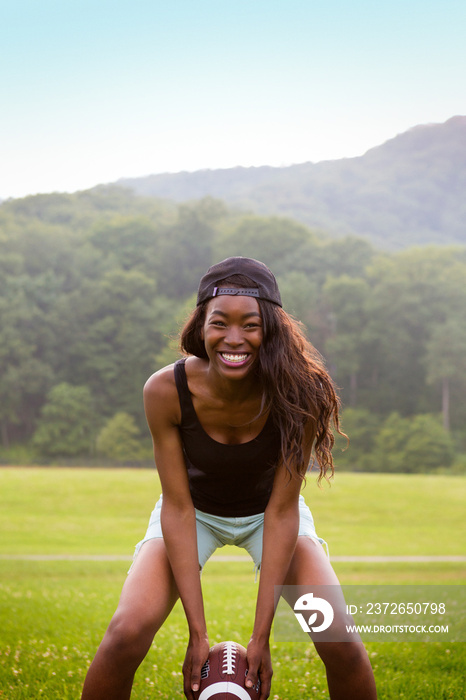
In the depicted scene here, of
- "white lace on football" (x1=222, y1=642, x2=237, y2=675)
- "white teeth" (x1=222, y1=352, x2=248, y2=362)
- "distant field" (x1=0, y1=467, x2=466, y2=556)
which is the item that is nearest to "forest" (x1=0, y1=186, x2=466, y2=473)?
"distant field" (x1=0, y1=467, x2=466, y2=556)

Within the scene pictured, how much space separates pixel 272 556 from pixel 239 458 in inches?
18.0

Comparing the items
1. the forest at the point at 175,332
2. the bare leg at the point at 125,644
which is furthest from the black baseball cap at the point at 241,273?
the forest at the point at 175,332

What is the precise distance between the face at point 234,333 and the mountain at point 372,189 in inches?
1663

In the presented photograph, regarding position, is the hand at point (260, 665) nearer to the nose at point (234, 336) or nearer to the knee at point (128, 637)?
the knee at point (128, 637)

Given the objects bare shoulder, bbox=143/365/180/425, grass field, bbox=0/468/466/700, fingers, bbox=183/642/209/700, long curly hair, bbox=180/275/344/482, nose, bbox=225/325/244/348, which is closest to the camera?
fingers, bbox=183/642/209/700

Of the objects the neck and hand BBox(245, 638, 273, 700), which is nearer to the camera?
hand BBox(245, 638, 273, 700)

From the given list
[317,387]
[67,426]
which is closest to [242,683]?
[317,387]

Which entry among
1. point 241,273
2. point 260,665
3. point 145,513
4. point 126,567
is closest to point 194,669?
point 260,665

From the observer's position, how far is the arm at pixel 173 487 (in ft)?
10.6

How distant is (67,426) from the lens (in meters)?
44.4

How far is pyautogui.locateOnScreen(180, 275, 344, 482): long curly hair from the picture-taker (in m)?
3.32

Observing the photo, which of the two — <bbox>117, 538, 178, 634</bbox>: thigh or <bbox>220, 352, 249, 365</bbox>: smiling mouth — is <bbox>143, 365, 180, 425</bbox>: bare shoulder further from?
<bbox>117, 538, 178, 634</bbox>: thigh

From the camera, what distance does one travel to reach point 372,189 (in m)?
61.8

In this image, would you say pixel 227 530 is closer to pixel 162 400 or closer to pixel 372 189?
pixel 162 400
